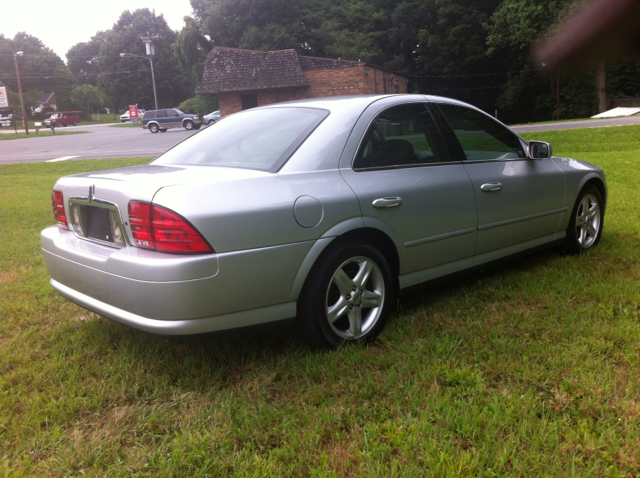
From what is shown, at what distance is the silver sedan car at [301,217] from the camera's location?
2.63m

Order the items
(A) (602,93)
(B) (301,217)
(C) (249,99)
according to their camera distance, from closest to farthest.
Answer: (B) (301,217) → (A) (602,93) → (C) (249,99)

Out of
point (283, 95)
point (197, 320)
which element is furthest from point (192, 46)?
point (197, 320)

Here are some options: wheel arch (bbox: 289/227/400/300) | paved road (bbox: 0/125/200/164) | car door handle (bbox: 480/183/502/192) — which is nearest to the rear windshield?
wheel arch (bbox: 289/227/400/300)

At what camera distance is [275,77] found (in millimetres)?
41469

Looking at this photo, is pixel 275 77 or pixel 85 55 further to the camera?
pixel 85 55

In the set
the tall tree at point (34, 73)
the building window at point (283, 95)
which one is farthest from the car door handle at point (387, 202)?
the tall tree at point (34, 73)

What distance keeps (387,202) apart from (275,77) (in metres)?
40.1

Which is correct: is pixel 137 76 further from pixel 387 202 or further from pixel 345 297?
pixel 345 297

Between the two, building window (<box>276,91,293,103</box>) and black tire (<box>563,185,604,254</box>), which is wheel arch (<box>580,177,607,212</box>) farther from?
building window (<box>276,91,293,103</box>)

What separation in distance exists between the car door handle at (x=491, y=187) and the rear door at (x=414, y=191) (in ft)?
0.49

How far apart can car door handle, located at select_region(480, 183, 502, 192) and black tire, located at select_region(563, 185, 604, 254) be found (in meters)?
1.21

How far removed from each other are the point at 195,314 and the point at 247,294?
267mm

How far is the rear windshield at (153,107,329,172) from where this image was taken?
318 cm

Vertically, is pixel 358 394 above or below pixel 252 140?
below
